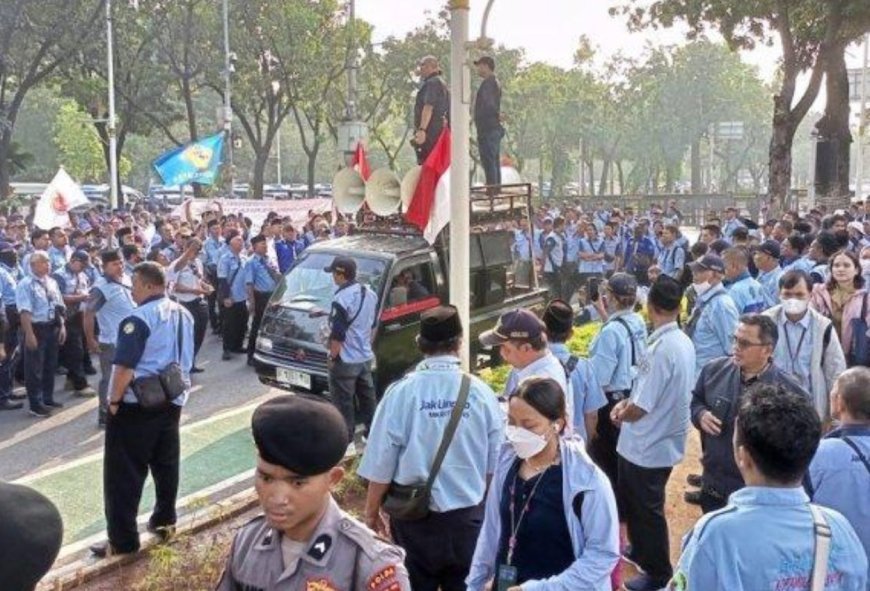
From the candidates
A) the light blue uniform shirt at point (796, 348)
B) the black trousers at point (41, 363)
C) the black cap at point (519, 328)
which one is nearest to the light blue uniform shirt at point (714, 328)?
the light blue uniform shirt at point (796, 348)

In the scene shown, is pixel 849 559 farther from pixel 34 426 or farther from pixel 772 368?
pixel 34 426

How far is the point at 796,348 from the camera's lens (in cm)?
571

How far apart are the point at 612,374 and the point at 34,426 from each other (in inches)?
255

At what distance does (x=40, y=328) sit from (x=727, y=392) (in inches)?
304

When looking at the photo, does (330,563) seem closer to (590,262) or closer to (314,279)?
(314,279)

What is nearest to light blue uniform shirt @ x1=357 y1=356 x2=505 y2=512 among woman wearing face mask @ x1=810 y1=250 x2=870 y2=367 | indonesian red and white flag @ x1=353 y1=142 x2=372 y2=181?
woman wearing face mask @ x1=810 y1=250 x2=870 y2=367

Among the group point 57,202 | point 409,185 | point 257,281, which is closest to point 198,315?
point 257,281

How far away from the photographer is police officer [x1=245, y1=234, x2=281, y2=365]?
41.7 ft

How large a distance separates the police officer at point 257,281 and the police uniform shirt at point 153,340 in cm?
664

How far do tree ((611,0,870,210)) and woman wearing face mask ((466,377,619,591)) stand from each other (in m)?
18.7

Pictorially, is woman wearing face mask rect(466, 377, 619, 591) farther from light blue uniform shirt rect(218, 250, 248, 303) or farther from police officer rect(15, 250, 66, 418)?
light blue uniform shirt rect(218, 250, 248, 303)

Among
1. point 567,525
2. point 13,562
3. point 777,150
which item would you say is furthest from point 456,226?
point 777,150

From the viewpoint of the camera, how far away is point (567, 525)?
3.21 m

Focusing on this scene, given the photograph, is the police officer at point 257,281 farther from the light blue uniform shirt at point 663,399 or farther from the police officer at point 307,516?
the police officer at point 307,516
